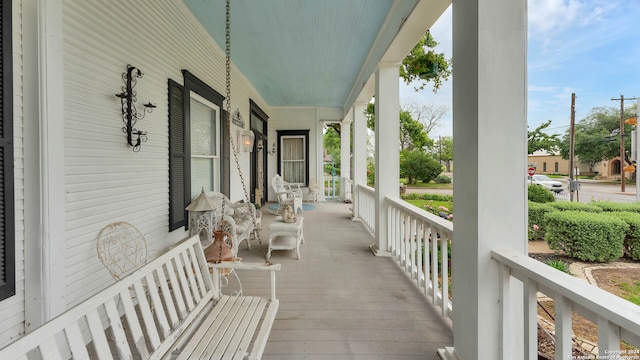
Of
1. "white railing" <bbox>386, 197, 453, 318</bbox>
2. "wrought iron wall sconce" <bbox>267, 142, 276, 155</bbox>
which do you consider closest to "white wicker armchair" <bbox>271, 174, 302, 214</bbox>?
"wrought iron wall sconce" <bbox>267, 142, 276, 155</bbox>

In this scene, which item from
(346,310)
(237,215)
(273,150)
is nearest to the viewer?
(346,310)

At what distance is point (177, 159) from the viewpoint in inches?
132

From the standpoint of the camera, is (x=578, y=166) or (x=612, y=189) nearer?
(x=612, y=189)

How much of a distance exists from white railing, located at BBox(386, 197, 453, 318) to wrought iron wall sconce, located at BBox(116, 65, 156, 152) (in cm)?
276

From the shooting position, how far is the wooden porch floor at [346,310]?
1897mm

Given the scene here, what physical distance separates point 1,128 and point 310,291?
248 centimetres

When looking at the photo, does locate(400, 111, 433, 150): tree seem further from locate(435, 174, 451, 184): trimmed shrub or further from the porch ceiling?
the porch ceiling

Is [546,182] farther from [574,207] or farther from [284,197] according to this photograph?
[284,197]

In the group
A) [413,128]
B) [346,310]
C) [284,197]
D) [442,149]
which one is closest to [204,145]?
[284,197]

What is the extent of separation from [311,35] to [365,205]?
334cm

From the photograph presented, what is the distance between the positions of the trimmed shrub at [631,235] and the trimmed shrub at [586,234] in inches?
1.3

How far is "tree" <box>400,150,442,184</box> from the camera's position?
13.6 metres

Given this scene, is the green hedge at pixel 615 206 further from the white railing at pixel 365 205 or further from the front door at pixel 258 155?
the front door at pixel 258 155

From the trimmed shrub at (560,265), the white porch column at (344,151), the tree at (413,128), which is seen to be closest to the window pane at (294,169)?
the white porch column at (344,151)
